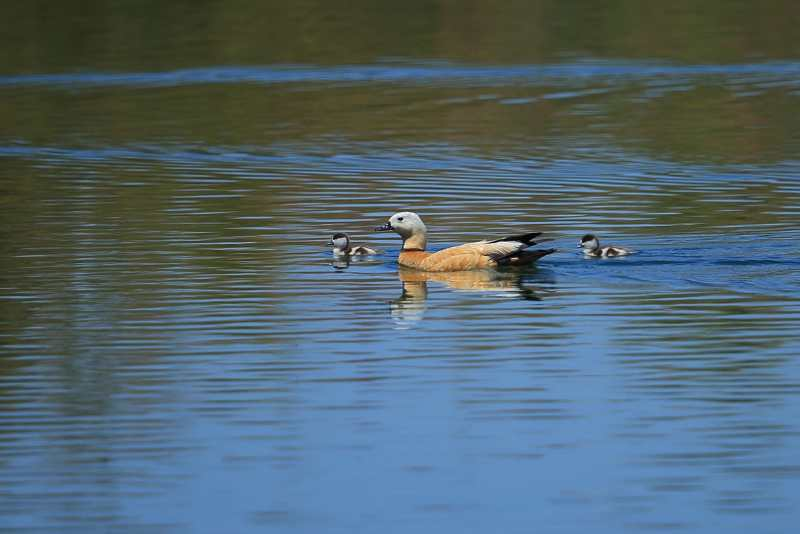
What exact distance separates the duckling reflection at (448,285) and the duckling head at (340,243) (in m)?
0.60

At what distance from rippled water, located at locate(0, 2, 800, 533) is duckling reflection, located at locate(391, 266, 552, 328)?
2.0 inches

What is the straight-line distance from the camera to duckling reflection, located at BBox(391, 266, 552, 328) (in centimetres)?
1418

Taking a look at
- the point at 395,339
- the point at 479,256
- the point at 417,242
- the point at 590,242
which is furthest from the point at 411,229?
the point at 395,339

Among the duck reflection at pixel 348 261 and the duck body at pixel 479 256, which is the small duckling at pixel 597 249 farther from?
the duck reflection at pixel 348 261

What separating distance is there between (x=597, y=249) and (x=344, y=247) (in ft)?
8.27

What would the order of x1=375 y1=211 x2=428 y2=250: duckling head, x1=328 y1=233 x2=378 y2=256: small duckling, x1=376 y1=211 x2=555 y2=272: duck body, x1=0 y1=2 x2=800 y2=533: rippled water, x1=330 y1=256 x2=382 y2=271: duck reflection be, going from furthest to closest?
x1=328 y1=233 x2=378 y2=256: small duckling, x1=375 y1=211 x2=428 y2=250: duckling head, x1=330 y1=256 x2=382 y2=271: duck reflection, x1=376 y1=211 x2=555 y2=272: duck body, x1=0 y1=2 x2=800 y2=533: rippled water

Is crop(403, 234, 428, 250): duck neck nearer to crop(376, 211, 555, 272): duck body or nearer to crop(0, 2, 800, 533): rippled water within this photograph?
crop(376, 211, 555, 272): duck body

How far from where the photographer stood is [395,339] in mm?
12805

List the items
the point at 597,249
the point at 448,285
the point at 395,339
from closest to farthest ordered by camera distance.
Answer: the point at 395,339
the point at 448,285
the point at 597,249

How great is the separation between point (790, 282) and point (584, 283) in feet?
5.69

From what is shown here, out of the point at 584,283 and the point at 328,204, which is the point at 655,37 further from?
the point at 584,283

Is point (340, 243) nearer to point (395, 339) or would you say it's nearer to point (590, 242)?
point (590, 242)

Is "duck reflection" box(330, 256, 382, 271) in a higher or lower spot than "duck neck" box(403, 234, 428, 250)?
lower

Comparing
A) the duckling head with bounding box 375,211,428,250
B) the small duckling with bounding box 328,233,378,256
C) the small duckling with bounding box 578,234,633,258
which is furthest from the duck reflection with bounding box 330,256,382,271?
the small duckling with bounding box 578,234,633,258
